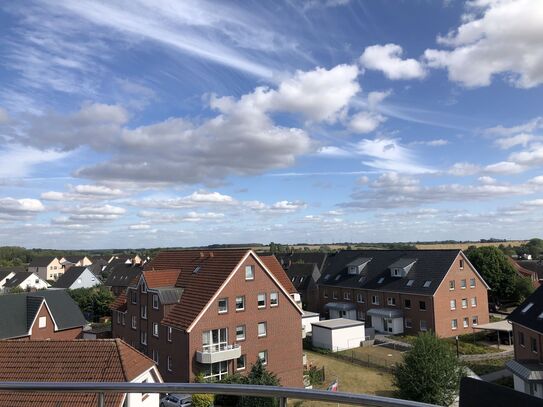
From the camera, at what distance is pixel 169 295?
101 feet

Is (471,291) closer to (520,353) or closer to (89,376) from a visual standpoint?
(520,353)

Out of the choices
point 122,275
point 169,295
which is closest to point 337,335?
point 169,295

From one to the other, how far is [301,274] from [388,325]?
726 inches

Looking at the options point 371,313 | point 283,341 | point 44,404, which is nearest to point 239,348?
point 283,341

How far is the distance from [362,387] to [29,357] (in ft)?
64.2

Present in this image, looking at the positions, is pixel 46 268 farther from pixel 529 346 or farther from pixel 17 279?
pixel 529 346

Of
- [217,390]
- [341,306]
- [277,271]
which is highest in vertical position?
[217,390]

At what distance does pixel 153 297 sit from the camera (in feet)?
104

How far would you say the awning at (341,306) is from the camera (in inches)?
2047

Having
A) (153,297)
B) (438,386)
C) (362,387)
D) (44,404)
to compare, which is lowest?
(362,387)

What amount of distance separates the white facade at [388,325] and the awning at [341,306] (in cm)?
439

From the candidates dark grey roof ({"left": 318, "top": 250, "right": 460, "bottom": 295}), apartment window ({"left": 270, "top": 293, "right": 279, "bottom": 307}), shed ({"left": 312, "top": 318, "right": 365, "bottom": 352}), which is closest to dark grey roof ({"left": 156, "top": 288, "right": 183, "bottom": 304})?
apartment window ({"left": 270, "top": 293, "right": 279, "bottom": 307})

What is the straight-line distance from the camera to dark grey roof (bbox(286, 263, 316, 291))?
2415 inches

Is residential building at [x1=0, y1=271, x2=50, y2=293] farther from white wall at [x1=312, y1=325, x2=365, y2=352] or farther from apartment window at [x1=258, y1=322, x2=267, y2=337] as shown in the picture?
apartment window at [x1=258, y1=322, x2=267, y2=337]
